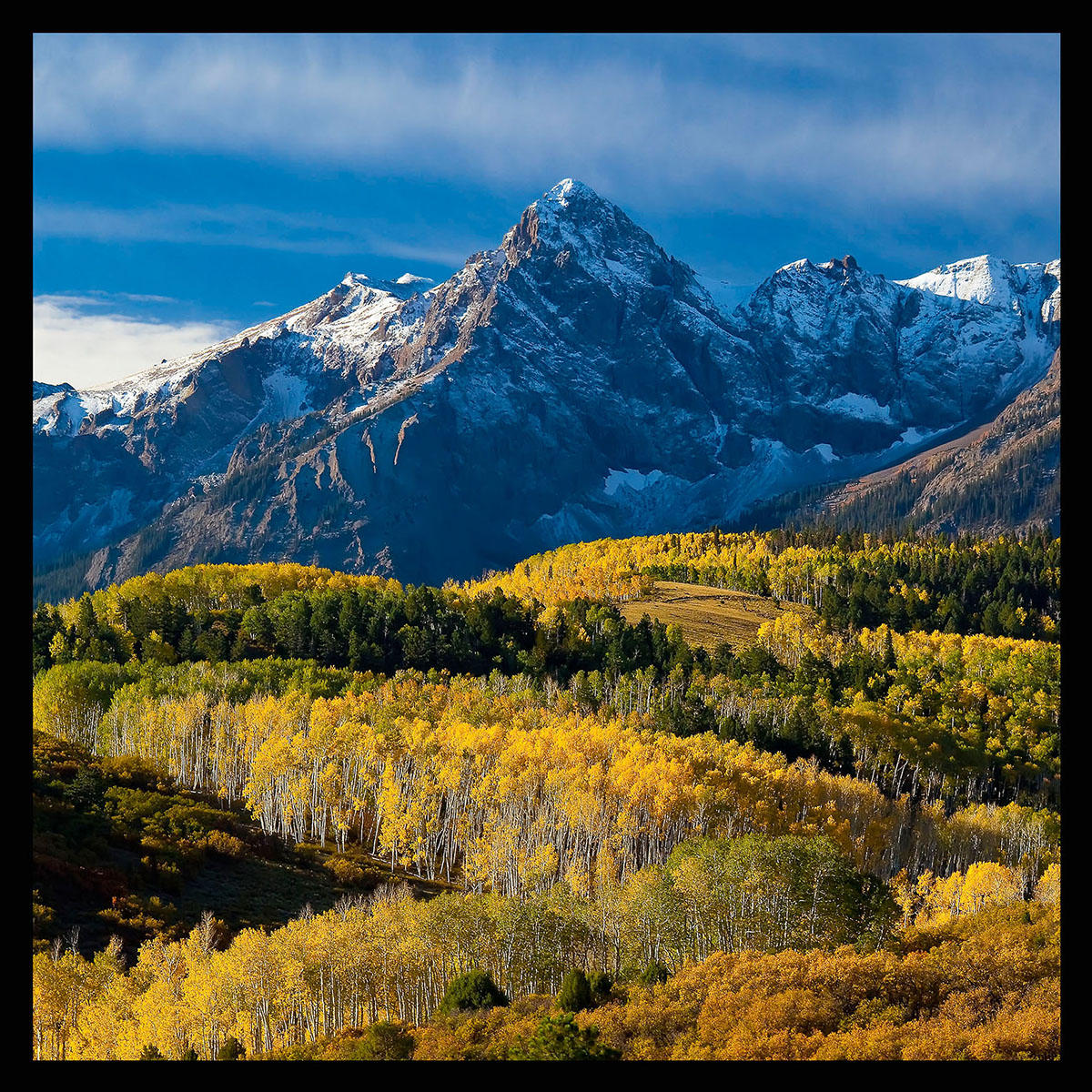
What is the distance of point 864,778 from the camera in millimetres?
136250

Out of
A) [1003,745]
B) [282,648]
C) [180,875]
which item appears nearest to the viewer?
[180,875]

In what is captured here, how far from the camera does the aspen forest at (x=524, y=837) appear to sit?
45.3m

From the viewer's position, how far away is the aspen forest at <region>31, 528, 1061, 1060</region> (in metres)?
45.3

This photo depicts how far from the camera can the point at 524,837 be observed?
3797 inches

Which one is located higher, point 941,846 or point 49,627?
point 49,627

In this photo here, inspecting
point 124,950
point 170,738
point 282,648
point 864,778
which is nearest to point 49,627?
point 282,648
